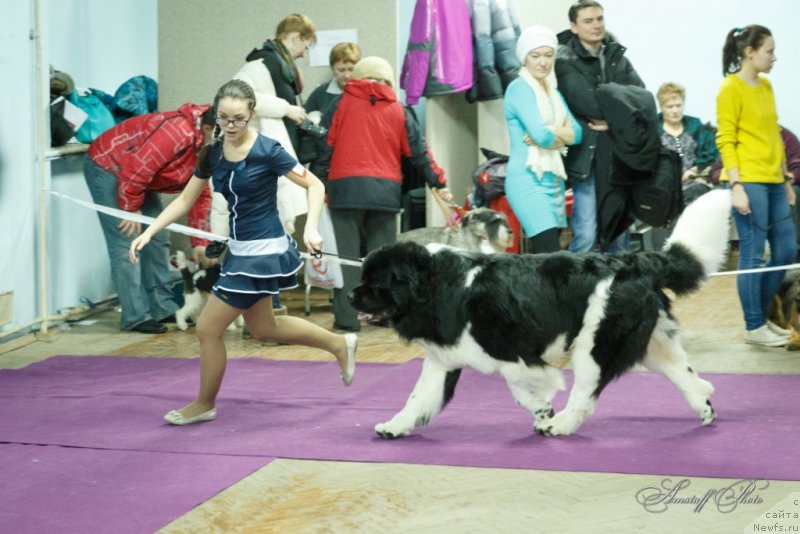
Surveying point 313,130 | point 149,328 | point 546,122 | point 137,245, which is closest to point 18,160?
point 149,328

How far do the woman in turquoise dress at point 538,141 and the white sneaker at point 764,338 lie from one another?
1.33 metres

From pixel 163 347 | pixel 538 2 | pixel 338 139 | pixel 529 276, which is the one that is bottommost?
pixel 163 347

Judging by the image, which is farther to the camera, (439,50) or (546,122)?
(439,50)

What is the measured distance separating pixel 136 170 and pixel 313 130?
1.24 meters

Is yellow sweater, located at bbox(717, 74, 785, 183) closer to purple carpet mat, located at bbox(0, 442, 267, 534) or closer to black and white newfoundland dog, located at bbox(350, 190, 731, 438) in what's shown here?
black and white newfoundland dog, located at bbox(350, 190, 731, 438)

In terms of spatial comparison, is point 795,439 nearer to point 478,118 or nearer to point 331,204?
point 331,204

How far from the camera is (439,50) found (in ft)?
31.0

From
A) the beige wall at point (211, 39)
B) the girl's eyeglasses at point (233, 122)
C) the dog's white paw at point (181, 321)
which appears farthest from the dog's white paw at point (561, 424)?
the beige wall at point (211, 39)

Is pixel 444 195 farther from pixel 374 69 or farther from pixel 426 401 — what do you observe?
pixel 426 401

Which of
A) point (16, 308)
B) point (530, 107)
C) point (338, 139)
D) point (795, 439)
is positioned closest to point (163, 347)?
point (16, 308)

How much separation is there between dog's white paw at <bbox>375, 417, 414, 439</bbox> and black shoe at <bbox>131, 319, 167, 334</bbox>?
3.57 metres

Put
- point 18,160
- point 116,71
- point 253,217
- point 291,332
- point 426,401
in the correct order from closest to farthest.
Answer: point 426,401 < point 253,217 < point 291,332 < point 18,160 < point 116,71

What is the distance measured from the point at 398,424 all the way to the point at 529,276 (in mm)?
840

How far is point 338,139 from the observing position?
319 inches
